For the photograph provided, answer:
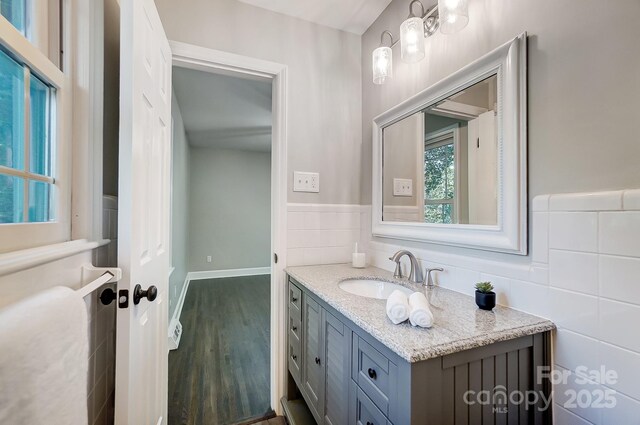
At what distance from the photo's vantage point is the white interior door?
835mm

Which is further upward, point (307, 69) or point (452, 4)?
point (307, 69)

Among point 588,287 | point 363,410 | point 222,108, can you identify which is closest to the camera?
point 588,287

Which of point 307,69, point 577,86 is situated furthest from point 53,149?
point 577,86

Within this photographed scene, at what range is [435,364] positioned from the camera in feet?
2.25

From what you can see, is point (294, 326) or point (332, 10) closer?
point (294, 326)

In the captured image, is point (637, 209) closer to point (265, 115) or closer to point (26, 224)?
point (26, 224)

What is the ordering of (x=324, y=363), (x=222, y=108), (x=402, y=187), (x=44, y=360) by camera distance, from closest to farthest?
(x=44, y=360) → (x=324, y=363) → (x=402, y=187) → (x=222, y=108)

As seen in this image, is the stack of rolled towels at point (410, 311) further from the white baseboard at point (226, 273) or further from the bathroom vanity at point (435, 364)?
the white baseboard at point (226, 273)

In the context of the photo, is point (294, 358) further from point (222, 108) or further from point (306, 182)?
point (222, 108)

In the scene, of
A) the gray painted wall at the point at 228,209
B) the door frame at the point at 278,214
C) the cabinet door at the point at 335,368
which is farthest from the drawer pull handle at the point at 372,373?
the gray painted wall at the point at 228,209

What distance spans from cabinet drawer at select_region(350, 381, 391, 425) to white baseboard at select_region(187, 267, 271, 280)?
4.52 meters

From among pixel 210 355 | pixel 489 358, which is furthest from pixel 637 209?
Result: pixel 210 355

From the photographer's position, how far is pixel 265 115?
341 centimetres

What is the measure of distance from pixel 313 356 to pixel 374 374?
20.9 inches
